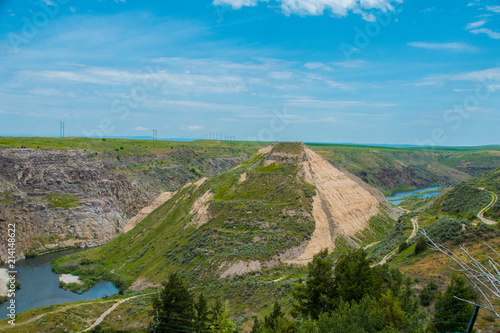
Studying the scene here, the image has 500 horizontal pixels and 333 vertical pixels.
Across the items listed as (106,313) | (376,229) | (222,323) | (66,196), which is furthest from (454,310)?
(66,196)

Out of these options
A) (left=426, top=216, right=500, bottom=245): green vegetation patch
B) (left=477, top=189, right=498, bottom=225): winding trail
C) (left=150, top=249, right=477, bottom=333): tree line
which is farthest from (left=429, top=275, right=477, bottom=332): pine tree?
(left=477, top=189, right=498, bottom=225): winding trail

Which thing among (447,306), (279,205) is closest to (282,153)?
(279,205)

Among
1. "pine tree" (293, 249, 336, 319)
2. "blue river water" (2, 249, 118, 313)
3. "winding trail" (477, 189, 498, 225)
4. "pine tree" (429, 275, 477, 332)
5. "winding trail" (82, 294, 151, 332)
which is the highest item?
"winding trail" (477, 189, 498, 225)

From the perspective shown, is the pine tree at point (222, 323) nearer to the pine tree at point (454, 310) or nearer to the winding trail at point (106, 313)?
the pine tree at point (454, 310)

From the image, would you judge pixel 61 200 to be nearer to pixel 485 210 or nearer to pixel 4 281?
pixel 4 281

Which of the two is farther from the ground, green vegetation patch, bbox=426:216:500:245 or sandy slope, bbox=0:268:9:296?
green vegetation patch, bbox=426:216:500:245

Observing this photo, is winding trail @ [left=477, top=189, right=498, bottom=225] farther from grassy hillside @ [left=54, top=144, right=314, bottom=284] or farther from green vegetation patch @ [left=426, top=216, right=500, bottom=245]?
grassy hillside @ [left=54, top=144, right=314, bottom=284]

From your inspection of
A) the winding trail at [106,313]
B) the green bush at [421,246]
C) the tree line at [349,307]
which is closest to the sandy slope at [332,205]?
the green bush at [421,246]
